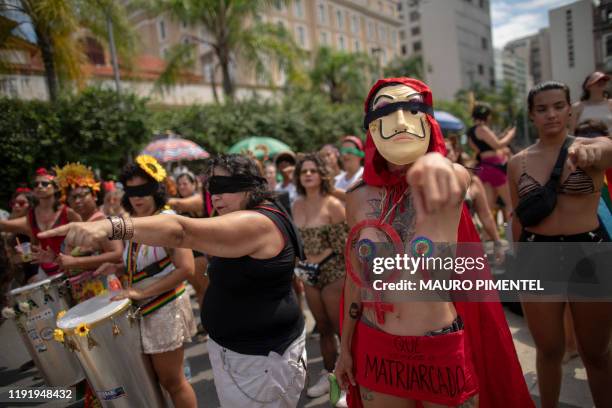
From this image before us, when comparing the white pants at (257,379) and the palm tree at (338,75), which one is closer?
the white pants at (257,379)

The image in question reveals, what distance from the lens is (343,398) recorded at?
10.5 feet

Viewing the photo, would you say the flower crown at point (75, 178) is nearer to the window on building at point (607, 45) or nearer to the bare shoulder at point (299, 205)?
the bare shoulder at point (299, 205)

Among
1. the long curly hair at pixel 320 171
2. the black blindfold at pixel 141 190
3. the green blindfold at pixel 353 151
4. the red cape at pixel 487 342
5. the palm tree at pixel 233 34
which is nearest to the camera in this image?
the red cape at pixel 487 342

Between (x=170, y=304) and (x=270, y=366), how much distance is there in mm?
1045

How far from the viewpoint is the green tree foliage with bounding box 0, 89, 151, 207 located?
9469mm

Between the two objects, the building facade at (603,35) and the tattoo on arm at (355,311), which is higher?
the building facade at (603,35)

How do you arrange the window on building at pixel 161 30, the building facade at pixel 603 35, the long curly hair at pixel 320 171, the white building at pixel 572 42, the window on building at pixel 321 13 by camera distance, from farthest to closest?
the window on building at pixel 321 13 < the window on building at pixel 161 30 < the long curly hair at pixel 320 171 < the white building at pixel 572 42 < the building facade at pixel 603 35

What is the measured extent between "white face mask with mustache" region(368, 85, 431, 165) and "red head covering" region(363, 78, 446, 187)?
0.04m

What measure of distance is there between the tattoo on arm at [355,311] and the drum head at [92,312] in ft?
5.06

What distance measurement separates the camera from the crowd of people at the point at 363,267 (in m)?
1.61

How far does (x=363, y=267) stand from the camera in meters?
1.85

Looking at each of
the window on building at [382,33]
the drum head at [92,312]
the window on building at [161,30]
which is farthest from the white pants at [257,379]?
the window on building at [382,33]

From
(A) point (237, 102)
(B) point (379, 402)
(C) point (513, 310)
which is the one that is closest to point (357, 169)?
(C) point (513, 310)

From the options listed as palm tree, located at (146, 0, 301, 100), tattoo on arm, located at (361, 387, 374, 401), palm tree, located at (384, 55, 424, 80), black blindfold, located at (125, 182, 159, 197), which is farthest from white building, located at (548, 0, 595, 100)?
palm tree, located at (384, 55, 424, 80)
